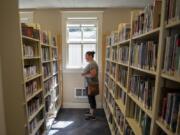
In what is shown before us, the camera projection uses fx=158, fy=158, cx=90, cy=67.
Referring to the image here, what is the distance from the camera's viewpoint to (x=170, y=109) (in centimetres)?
102

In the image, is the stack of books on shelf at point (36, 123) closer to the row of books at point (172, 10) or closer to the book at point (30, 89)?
the book at point (30, 89)

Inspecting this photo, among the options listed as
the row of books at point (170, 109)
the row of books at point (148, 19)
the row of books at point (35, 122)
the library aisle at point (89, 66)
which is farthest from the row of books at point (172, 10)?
the row of books at point (35, 122)

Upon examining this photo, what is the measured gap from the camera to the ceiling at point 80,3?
3676 mm

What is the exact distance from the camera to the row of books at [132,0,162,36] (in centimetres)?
126

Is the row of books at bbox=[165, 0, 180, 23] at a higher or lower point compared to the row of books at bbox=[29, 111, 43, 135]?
higher

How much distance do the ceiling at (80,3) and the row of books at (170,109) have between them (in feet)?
10.2

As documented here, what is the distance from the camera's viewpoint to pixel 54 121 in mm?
3586

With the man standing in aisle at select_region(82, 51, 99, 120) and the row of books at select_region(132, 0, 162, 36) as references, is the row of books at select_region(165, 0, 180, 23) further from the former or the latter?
the man standing in aisle at select_region(82, 51, 99, 120)

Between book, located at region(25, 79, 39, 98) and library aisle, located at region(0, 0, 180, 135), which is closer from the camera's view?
library aisle, located at region(0, 0, 180, 135)

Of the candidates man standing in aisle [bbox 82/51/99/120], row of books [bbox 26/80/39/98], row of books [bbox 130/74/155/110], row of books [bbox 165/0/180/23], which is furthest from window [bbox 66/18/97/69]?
row of books [bbox 165/0/180/23]

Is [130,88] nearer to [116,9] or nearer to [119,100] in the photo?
[119,100]

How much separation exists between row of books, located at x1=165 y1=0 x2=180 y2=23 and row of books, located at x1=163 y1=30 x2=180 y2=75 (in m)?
0.10

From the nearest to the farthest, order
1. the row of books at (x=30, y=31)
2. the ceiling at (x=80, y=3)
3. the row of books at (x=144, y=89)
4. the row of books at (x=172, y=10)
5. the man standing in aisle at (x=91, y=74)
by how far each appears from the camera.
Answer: the row of books at (x=172, y=10) < the row of books at (x=144, y=89) < the row of books at (x=30, y=31) < the man standing in aisle at (x=91, y=74) < the ceiling at (x=80, y=3)

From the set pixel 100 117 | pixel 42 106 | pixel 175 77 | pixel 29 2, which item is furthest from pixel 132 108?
pixel 29 2
